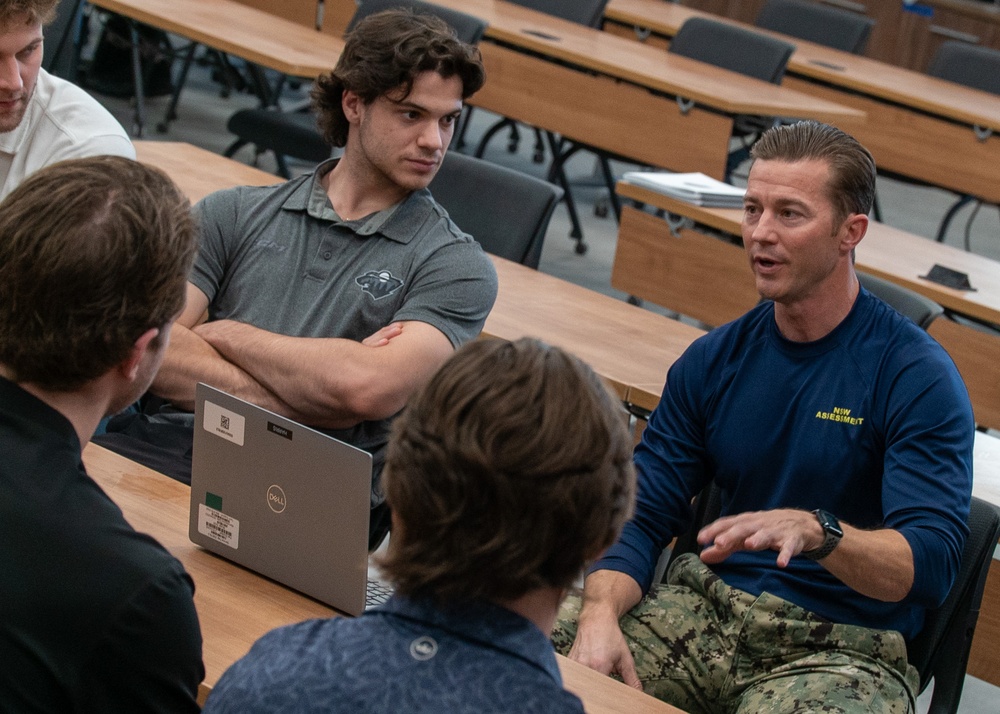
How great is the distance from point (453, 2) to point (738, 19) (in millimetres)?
4251

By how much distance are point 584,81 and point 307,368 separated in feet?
12.3

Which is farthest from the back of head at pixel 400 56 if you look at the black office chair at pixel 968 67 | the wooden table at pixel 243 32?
the black office chair at pixel 968 67

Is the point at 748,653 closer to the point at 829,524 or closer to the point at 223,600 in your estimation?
Answer: the point at 829,524

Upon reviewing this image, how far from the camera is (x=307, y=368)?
90.5 inches

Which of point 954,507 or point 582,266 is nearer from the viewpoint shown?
point 954,507

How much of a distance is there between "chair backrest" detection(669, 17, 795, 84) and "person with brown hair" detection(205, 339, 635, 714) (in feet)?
17.2

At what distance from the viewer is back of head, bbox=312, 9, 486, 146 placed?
2.53 metres

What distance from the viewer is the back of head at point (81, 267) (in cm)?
125

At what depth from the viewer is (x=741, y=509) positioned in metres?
2.22

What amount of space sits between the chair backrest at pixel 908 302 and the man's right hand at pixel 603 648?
108cm

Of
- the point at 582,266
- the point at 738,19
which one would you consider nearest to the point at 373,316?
the point at 582,266

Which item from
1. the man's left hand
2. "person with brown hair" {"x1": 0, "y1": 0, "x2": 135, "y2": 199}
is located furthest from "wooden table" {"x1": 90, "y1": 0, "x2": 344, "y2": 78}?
the man's left hand

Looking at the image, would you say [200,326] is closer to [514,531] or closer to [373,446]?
[373,446]

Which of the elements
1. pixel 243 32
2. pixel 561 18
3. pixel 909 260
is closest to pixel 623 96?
pixel 561 18
